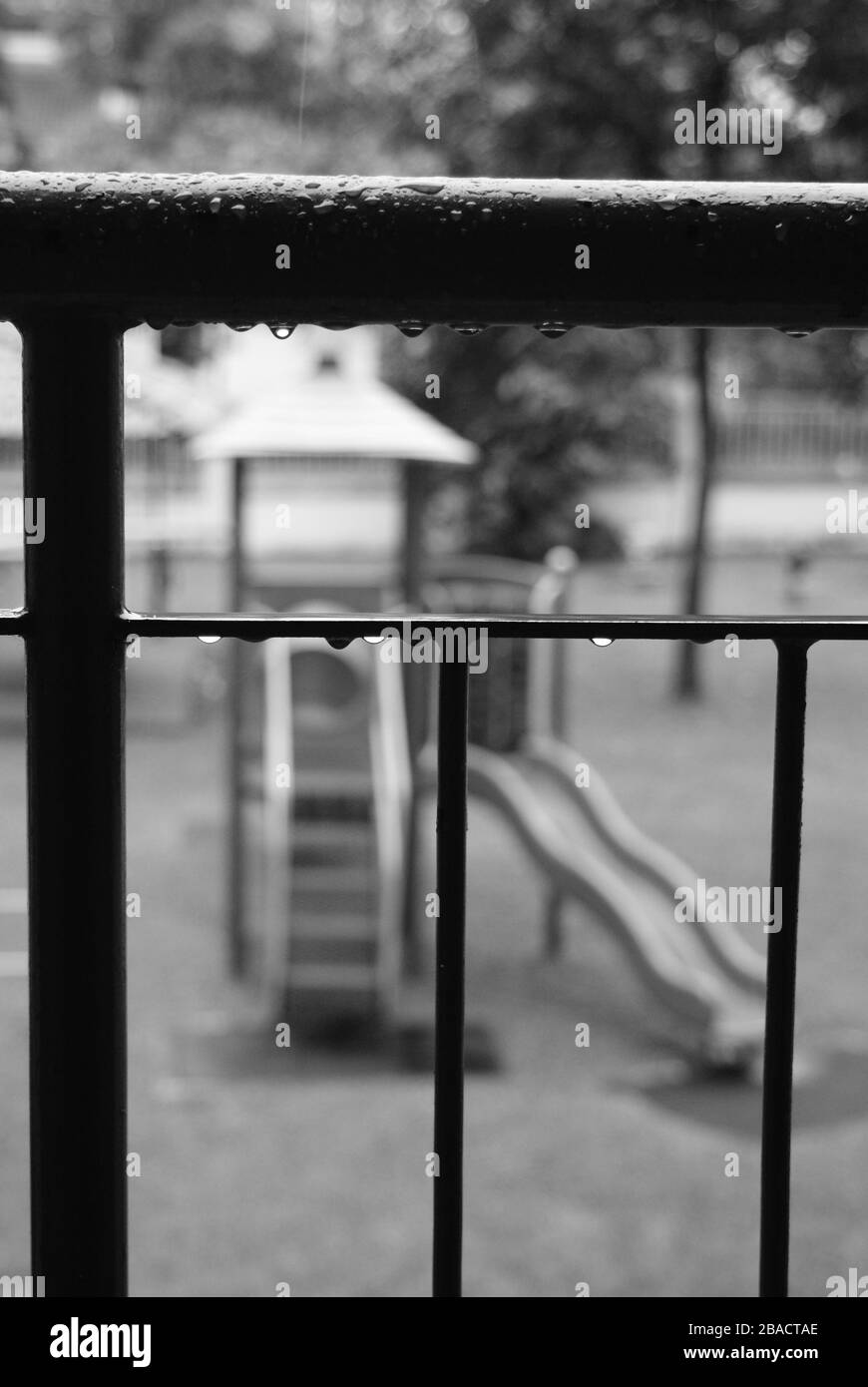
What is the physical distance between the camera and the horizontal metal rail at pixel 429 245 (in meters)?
0.88

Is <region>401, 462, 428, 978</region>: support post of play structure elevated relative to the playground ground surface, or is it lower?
elevated

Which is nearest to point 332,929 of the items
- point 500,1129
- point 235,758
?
point 235,758

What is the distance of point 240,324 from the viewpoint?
0.92 metres

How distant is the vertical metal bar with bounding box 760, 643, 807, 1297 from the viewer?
1033 millimetres

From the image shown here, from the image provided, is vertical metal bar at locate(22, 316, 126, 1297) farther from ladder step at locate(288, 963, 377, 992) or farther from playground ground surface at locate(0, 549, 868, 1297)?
ladder step at locate(288, 963, 377, 992)

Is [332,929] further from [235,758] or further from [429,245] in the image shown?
[429,245]

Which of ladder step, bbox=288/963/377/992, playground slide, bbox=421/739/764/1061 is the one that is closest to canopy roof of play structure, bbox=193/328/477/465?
playground slide, bbox=421/739/764/1061

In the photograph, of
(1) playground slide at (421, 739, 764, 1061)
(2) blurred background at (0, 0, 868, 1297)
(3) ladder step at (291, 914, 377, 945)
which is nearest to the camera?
(2) blurred background at (0, 0, 868, 1297)

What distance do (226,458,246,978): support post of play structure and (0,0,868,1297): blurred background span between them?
27mm

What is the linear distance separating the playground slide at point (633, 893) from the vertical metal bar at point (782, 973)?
15.2ft

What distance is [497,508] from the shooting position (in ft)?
62.2

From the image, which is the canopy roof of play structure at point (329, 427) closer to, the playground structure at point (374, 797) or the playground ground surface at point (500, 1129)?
the playground structure at point (374, 797)

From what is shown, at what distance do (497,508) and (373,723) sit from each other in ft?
40.6
